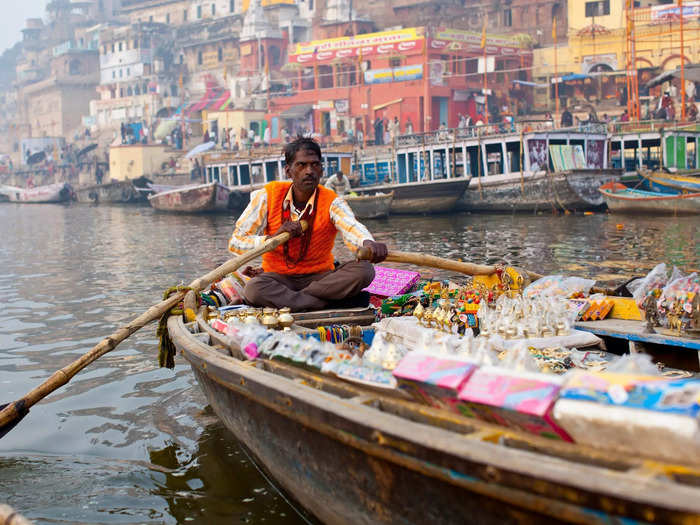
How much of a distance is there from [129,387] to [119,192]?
119ft

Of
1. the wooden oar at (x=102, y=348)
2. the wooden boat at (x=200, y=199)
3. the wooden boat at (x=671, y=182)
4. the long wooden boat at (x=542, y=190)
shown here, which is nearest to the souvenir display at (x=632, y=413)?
the wooden oar at (x=102, y=348)

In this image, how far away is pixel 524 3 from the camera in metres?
41.5

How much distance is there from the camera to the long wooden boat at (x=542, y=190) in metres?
22.4

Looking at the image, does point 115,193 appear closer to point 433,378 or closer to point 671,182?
point 671,182

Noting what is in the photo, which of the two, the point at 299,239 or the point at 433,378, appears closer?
the point at 433,378

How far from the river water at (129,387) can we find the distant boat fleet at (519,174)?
16.4 ft

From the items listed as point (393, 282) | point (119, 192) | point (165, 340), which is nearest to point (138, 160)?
point (119, 192)

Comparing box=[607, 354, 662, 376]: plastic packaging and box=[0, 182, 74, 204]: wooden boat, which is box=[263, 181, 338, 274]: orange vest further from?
box=[0, 182, 74, 204]: wooden boat

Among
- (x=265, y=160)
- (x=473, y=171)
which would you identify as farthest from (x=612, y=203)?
(x=265, y=160)

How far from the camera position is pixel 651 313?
423 centimetres

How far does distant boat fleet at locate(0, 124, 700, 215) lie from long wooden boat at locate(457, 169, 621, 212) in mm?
30

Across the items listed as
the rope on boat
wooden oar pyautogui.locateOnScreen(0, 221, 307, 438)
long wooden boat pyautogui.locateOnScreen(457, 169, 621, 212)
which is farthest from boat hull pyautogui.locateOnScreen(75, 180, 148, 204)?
wooden oar pyautogui.locateOnScreen(0, 221, 307, 438)

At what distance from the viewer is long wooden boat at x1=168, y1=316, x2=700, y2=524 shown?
1.86 metres

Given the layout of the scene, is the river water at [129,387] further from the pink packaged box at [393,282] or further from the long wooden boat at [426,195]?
the long wooden boat at [426,195]
